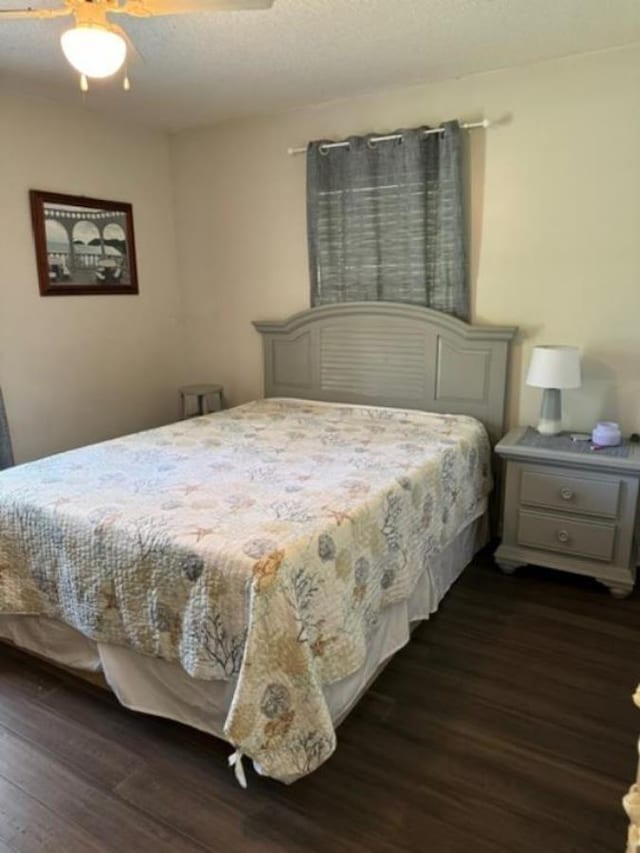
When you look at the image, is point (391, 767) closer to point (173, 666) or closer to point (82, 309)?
point (173, 666)

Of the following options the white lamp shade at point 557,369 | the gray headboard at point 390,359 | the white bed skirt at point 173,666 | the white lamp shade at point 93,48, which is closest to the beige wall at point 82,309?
the gray headboard at point 390,359

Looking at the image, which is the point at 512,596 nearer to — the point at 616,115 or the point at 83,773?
the point at 83,773

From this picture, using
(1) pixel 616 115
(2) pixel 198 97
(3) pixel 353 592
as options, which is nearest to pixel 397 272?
(1) pixel 616 115

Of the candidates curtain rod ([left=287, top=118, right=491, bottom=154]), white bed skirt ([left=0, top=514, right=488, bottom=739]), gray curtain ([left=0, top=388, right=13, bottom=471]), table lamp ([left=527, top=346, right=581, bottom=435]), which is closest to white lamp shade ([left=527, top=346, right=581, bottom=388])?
table lamp ([left=527, top=346, right=581, bottom=435])

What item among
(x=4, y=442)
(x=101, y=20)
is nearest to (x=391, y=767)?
(x=101, y=20)

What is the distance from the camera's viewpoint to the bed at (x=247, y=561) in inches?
59.9

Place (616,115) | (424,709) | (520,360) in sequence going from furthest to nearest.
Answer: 1. (520,360)
2. (616,115)
3. (424,709)

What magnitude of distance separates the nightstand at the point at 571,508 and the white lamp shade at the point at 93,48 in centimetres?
217

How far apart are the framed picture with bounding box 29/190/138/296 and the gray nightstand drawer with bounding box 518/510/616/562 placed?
113 inches

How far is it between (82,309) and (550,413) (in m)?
2.80

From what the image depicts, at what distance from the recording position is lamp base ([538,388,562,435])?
9.37 feet

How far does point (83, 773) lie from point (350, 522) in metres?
1.09

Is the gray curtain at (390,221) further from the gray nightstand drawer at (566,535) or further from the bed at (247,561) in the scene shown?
the gray nightstand drawer at (566,535)

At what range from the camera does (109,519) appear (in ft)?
5.88
